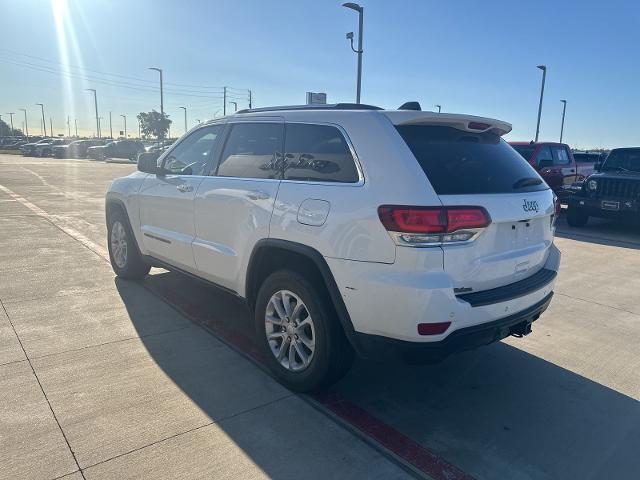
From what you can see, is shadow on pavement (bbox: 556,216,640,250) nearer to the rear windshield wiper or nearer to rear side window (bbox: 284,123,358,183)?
the rear windshield wiper

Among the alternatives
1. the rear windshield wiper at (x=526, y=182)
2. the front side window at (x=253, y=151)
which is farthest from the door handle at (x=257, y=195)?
the rear windshield wiper at (x=526, y=182)

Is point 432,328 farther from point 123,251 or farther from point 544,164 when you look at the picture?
point 544,164

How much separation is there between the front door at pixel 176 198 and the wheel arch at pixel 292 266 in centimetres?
95

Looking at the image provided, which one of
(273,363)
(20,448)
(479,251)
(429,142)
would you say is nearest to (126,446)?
(20,448)

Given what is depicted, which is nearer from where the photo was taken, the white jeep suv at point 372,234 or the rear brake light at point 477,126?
the white jeep suv at point 372,234

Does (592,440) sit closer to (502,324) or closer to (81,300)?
(502,324)

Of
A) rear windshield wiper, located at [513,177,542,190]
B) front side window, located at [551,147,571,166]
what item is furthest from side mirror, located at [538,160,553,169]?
rear windshield wiper, located at [513,177,542,190]

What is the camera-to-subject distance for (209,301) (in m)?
5.01

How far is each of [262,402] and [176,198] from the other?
2122 millimetres

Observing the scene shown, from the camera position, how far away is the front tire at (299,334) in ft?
9.84

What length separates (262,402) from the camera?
3127mm

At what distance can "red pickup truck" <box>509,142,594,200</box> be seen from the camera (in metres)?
12.8

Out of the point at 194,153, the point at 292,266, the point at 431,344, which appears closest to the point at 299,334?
the point at 292,266

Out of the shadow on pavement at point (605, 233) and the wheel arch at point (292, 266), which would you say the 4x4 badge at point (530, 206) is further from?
the shadow on pavement at point (605, 233)
